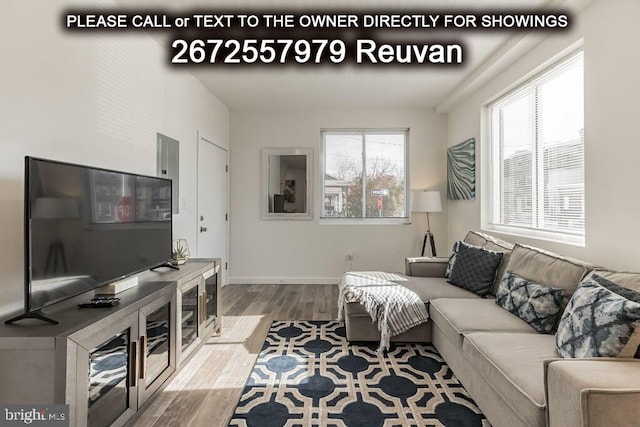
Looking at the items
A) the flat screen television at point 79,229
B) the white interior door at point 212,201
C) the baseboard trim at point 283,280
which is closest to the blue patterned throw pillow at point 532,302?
the flat screen television at point 79,229

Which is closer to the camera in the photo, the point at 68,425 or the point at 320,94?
the point at 68,425

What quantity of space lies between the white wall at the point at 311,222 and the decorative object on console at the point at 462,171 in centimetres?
26

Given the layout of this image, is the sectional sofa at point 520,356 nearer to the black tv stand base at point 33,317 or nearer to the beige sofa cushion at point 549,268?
the beige sofa cushion at point 549,268

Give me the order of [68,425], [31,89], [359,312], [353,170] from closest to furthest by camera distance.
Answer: [68,425]
[31,89]
[359,312]
[353,170]

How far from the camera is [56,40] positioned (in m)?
2.02

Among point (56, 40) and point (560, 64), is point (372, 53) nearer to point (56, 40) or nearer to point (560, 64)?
point (560, 64)

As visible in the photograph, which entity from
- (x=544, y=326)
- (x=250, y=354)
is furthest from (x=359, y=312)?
(x=544, y=326)

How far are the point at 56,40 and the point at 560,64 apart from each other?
349cm

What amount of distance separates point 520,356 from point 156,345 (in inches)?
78.5

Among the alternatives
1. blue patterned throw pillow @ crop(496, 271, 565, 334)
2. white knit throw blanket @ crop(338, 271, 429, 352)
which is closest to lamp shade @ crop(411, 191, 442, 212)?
white knit throw blanket @ crop(338, 271, 429, 352)

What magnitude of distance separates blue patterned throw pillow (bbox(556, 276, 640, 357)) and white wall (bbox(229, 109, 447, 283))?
340 cm

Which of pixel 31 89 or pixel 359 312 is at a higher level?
pixel 31 89

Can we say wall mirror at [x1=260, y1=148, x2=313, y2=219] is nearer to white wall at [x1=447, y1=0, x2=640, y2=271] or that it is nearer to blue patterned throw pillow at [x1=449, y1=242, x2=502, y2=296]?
blue patterned throw pillow at [x1=449, y1=242, x2=502, y2=296]

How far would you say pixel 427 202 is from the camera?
4.71m
